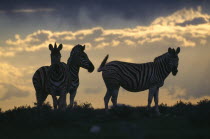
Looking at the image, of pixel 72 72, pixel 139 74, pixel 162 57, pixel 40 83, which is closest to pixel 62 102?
pixel 40 83

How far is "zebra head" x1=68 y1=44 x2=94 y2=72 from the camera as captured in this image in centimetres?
2130

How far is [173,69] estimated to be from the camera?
23031 millimetres

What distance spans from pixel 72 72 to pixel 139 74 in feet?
12.7

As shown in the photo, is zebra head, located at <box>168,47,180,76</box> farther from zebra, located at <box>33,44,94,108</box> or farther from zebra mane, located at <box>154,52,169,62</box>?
zebra, located at <box>33,44,94,108</box>

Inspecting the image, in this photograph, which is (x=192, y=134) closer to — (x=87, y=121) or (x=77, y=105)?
(x=87, y=121)

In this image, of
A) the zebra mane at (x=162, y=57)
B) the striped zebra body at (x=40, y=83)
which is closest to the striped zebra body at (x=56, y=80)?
the striped zebra body at (x=40, y=83)

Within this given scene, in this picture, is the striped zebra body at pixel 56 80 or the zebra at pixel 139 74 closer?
the striped zebra body at pixel 56 80

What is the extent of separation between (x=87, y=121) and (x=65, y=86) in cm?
224

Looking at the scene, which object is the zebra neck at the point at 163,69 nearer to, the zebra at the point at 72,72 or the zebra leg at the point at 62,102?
the zebra at the point at 72,72

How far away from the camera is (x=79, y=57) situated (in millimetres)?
21406

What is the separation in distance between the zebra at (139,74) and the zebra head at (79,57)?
1.25 meters

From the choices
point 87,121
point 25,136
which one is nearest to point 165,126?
point 87,121

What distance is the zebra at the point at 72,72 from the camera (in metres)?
20.1

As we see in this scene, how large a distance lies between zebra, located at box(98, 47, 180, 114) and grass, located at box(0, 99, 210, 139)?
2969 millimetres
